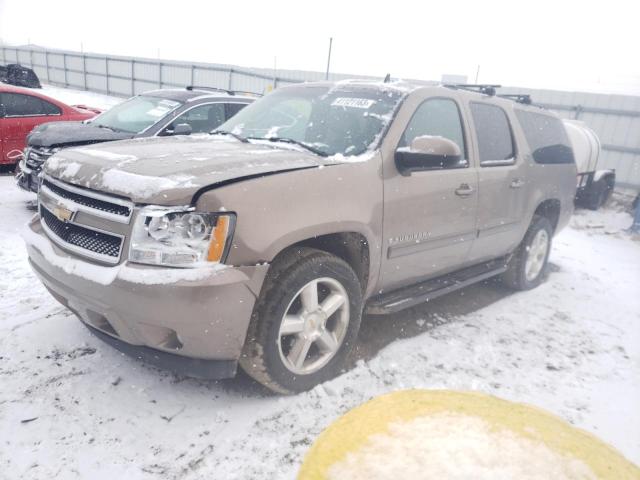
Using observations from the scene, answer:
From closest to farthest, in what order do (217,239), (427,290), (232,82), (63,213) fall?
(217,239)
(63,213)
(427,290)
(232,82)

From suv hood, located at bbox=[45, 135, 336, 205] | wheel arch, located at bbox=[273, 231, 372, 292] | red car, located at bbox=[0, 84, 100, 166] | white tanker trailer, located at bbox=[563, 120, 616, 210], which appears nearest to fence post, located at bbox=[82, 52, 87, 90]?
red car, located at bbox=[0, 84, 100, 166]

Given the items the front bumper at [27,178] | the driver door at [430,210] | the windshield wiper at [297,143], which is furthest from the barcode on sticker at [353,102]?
the front bumper at [27,178]

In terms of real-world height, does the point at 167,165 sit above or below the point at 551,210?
above

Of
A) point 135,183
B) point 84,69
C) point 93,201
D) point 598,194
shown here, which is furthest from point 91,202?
point 84,69

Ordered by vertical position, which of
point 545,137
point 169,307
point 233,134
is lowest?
point 169,307

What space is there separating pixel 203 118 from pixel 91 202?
457 centimetres

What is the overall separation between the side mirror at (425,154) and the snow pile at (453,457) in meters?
1.63

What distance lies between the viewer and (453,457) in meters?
1.82

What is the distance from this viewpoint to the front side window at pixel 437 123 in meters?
3.38

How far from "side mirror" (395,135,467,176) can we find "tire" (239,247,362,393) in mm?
799

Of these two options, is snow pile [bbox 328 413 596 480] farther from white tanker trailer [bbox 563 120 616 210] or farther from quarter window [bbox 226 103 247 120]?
white tanker trailer [bbox 563 120 616 210]

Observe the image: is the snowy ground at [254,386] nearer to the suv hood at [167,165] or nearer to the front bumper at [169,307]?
the front bumper at [169,307]

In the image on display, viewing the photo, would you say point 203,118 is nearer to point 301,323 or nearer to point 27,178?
point 27,178

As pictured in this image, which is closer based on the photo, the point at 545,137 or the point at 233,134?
the point at 233,134
